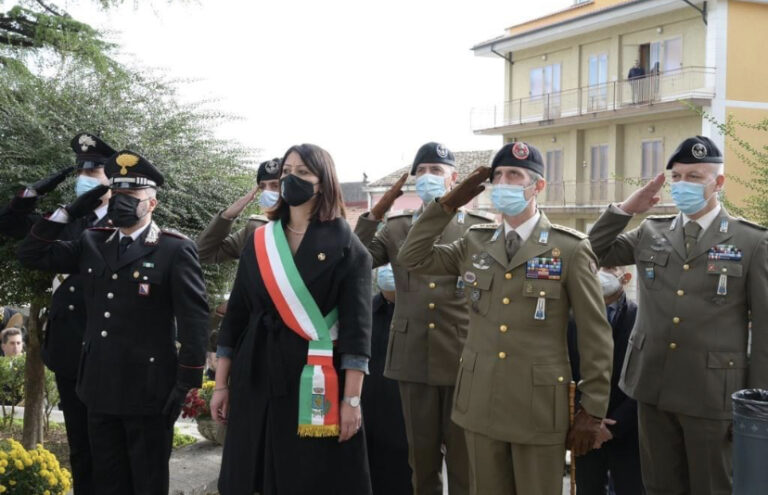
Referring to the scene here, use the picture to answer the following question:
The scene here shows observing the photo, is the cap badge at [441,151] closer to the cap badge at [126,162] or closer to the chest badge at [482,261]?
the chest badge at [482,261]

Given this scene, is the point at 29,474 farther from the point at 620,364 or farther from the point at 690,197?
the point at 690,197

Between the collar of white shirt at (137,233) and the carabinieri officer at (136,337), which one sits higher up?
the collar of white shirt at (137,233)

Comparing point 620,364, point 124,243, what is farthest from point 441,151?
point 124,243

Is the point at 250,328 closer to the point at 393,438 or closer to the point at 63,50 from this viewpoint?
the point at 393,438

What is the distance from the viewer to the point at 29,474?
5438 mm

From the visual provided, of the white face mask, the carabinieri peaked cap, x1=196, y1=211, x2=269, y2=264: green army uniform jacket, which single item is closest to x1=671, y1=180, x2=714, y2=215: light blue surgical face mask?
the white face mask

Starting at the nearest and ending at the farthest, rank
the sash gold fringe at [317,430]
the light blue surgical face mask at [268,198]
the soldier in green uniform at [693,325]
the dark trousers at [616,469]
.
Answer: the sash gold fringe at [317,430]
the soldier in green uniform at [693,325]
the dark trousers at [616,469]
the light blue surgical face mask at [268,198]

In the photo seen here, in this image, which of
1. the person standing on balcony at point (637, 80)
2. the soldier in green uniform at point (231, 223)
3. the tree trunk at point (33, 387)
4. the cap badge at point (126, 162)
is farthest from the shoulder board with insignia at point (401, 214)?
the person standing on balcony at point (637, 80)

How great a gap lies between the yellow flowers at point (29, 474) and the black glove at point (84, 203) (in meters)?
1.56

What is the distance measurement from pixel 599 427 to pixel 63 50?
4545 mm

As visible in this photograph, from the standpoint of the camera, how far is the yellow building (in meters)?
27.2

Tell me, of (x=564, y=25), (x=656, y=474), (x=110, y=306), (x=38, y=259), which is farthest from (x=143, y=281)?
(x=564, y=25)

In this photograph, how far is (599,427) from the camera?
4008mm

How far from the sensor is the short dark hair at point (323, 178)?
4.05 m
